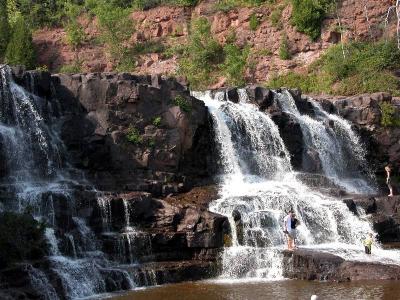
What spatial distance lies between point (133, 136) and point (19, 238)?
27.9 ft

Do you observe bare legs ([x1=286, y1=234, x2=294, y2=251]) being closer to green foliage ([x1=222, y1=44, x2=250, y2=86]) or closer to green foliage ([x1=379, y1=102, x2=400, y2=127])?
green foliage ([x1=379, y1=102, x2=400, y2=127])

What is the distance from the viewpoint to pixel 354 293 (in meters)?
15.0

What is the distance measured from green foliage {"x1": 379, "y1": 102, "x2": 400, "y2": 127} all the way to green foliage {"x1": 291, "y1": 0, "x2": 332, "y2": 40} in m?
11.2

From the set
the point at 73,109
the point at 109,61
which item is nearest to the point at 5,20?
the point at 109,61

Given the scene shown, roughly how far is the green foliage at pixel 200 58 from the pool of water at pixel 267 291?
2372cm

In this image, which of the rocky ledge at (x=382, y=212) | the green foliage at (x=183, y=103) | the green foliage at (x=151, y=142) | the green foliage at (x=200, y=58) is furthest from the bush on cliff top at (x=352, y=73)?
the green foliage at (x=151, y=142)

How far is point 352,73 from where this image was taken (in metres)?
37.2

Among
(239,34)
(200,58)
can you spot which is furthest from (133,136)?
(239,34)

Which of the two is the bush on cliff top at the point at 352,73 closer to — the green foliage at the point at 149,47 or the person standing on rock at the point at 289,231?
the green foliage at the point at 149,47

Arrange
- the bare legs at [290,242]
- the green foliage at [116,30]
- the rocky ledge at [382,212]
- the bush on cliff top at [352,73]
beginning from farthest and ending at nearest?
the green foliage at [116,30], the bush on cliff top at [352,73], the rocky ledge at [382,212], the bare legs at [290,242]

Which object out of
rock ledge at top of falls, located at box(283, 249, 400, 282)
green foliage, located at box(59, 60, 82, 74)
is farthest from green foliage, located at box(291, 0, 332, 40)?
rock ledge at top of falls, located at box(283, 249, 400, 282)

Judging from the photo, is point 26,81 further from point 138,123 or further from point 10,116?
point 138,123

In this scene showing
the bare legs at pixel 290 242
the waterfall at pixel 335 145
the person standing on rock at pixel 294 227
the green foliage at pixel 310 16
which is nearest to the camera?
the bare legs at pixel 290 242

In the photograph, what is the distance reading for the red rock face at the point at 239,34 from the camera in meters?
39.6
